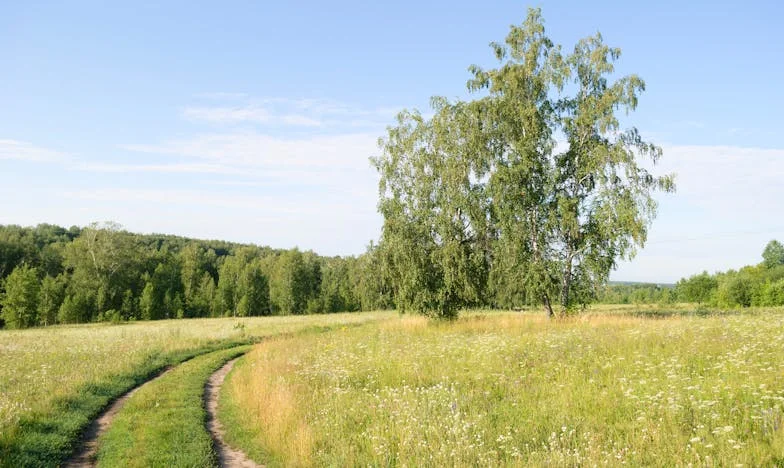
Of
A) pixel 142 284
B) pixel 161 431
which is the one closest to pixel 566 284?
pixel 161 431

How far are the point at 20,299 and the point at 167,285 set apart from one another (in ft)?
101

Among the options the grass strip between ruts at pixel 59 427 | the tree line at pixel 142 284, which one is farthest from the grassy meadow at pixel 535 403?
the tree line at pixel 142 284

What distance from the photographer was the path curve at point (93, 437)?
335 inches

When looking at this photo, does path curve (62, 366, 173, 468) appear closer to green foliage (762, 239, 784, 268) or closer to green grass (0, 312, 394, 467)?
green grass (0, 312, 394, 467)

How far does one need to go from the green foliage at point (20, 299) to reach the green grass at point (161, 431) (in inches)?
2137

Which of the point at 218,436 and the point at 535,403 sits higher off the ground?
the point at 535,403

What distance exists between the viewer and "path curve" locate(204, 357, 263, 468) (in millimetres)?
8430

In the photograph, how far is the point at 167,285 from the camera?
84.8 metres

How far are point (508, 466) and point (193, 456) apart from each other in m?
5.97

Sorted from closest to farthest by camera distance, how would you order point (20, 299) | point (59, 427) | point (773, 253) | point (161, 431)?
point (161, 431) → point (59, 427) → point (20, 299) → point (773, 253)

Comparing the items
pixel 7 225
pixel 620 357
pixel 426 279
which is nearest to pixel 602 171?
pixel 426 279

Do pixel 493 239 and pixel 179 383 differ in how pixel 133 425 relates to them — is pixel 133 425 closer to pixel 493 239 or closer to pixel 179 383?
pixel 179 383

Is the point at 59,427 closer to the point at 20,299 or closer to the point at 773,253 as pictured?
the point at 20,299

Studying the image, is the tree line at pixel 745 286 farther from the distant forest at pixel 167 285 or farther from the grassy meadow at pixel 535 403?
the grassy meadow at pixel 535 403
